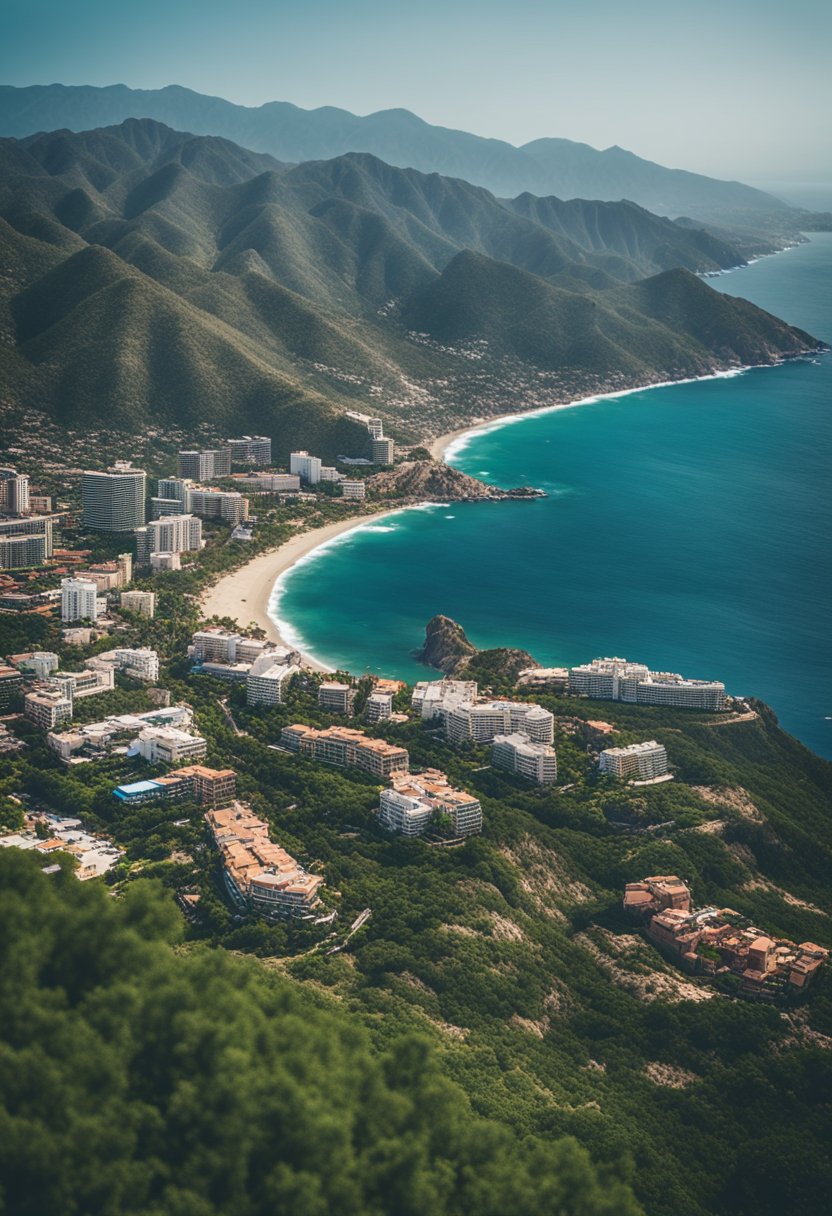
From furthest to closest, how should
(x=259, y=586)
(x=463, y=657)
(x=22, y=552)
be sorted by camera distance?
(x=259, y=586)
(x=22, y=552)
(x=463, y=657)

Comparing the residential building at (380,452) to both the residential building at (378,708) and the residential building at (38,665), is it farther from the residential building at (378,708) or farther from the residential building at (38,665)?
the residential building at (378,708)

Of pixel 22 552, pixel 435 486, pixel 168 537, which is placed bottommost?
→ pixel 22 552

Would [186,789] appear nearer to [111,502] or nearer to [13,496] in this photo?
[111,502]

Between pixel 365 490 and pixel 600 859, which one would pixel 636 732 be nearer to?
pixel 600 859

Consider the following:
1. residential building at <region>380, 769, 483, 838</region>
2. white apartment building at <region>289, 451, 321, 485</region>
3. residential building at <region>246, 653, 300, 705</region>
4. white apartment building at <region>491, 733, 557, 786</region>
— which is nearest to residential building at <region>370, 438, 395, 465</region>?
white apartment building at <region>289, 451, 321, 485</region>

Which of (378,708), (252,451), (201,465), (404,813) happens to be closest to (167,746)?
(378,708)
